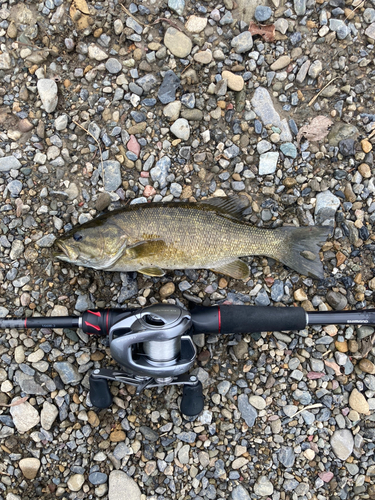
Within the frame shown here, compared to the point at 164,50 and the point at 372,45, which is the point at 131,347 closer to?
the point at 164,50

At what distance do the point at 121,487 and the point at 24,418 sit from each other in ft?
3.77

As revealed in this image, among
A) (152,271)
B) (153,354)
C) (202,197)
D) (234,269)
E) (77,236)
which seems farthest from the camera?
(202,197)

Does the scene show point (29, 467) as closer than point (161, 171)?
Yes

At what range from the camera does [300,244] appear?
3.36 m

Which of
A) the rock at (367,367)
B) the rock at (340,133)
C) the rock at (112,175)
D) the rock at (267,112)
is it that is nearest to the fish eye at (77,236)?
the rock at (112,175)

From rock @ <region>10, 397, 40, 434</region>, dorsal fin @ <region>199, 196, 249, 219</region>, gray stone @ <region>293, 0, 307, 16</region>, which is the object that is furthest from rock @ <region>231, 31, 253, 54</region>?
rock @ <region>10, 397, 40, 434</region>

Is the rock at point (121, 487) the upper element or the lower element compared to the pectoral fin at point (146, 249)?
lower

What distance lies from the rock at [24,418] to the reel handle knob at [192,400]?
1462 mm

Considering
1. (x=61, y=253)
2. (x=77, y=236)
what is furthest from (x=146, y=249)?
(x=61, y=253)

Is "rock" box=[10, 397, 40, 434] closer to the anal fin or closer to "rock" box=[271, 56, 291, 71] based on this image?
the anal fin

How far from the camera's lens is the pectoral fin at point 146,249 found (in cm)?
324

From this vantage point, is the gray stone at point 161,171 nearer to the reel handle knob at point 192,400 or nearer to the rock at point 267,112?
the rock at point 267,112

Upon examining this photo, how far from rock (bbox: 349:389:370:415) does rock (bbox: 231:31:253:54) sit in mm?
3620

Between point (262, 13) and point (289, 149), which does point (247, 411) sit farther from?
point (262, 13)
